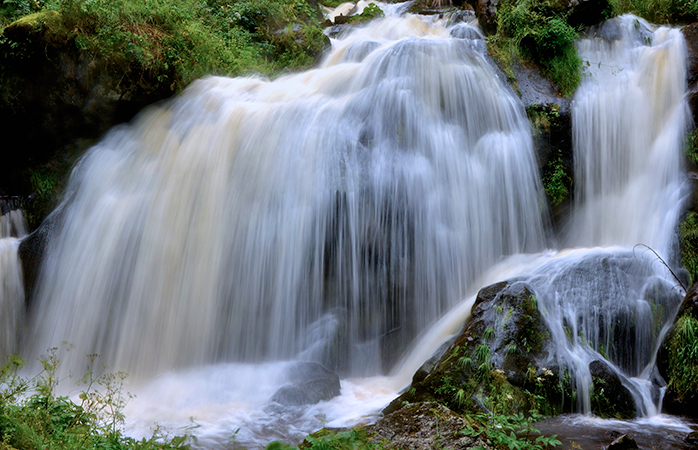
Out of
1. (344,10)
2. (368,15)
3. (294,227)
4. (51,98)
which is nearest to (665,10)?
(368,15)

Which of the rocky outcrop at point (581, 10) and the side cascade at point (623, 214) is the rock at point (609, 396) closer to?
the side cascade at point (623, 214)

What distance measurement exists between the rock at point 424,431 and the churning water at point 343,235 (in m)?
1.30

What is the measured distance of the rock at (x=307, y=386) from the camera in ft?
16.2

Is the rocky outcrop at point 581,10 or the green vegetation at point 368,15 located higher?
the green vegetation at point 368,15

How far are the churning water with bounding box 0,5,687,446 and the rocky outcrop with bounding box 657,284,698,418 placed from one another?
240mm

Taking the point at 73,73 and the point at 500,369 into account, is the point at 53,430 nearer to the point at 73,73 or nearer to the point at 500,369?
the point at 500,369

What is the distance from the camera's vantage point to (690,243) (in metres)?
5.97

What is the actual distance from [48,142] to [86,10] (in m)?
2.01

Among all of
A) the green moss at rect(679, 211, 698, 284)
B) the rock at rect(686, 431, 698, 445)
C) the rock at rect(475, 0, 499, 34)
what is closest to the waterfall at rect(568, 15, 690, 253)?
the green moss at rect(679, 211, 698, 284)

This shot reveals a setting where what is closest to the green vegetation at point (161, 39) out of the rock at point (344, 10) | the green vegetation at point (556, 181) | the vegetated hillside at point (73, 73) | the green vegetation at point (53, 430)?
the vegetated hillside at point (73, 73)

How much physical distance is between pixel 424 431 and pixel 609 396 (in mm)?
2169

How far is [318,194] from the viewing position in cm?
629

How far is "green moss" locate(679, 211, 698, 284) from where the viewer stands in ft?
19.1

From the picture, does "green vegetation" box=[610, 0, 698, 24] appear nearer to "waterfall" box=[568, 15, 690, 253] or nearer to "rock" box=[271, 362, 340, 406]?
"waterfall" box=[568, 15, 690, 253]
